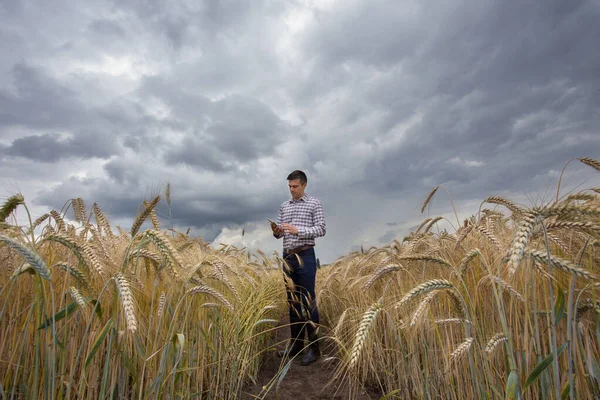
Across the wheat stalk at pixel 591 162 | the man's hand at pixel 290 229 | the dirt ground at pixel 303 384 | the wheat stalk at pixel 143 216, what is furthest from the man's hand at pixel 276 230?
the wheat stalk at pixel 591 162

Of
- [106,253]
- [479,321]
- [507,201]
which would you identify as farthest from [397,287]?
[106,253]

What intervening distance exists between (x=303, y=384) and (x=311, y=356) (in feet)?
2.10

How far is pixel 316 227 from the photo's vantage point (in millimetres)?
5039

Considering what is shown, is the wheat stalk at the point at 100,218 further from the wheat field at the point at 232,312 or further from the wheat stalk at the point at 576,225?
the wheat stalk at the point at 576,225

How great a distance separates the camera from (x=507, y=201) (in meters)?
2.78

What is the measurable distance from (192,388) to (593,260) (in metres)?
3.32

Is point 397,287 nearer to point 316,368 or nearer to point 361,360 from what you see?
point 361,360

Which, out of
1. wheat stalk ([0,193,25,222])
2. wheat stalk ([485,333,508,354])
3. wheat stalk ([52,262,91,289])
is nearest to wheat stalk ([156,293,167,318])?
wheat stalk ([52,262,91,289])

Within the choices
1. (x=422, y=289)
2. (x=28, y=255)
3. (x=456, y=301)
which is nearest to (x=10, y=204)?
(x=28, y=255)

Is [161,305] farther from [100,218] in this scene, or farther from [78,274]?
[100,218]

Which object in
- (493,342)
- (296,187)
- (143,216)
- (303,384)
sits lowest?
(303,384)

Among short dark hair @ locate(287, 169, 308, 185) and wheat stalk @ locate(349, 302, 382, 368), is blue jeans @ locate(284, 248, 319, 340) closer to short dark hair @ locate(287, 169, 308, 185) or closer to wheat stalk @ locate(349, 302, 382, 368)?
short dark hair @ locate(287, 169, 308, 185)

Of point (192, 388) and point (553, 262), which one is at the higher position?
point (553, 262)

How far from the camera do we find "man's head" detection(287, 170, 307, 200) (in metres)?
5.18
